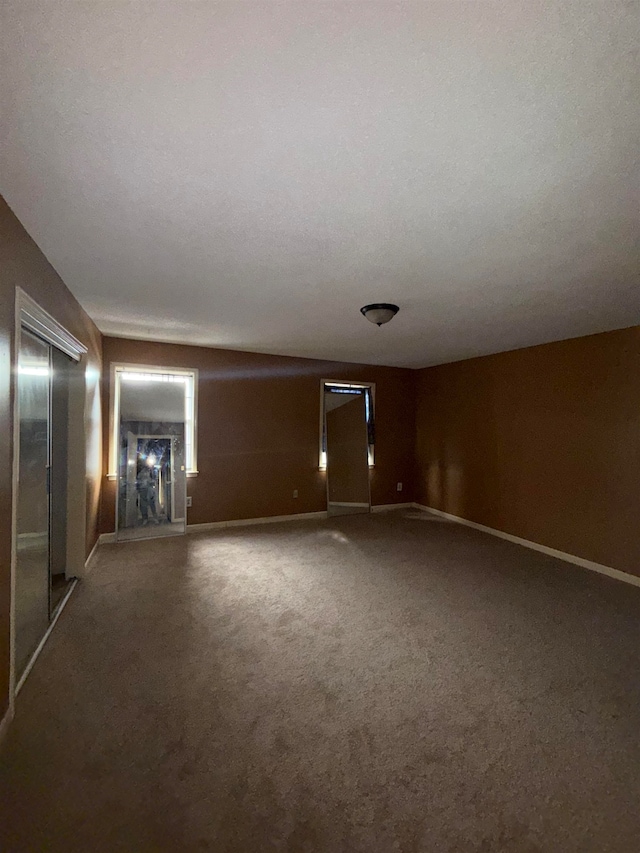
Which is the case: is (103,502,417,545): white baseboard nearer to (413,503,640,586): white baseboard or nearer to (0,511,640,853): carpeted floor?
(0,511,640,853): carpeted floor

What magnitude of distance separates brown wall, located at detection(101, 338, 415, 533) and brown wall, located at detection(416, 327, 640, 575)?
4.44 ft

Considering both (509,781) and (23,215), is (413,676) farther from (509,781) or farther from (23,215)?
(23,215)

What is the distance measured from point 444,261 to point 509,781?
2.51 meters

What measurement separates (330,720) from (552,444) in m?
3.68

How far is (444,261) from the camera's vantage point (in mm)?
2246

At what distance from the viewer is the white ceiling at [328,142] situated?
931mm

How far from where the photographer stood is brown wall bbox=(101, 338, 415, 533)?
491 cm

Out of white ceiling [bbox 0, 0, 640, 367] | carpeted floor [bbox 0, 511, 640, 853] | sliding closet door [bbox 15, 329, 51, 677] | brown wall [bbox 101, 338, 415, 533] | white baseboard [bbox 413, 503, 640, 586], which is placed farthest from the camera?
brown wall [bbox 101, 338, 415, 533]

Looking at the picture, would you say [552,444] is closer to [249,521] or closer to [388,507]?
[388,507]

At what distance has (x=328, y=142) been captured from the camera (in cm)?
130

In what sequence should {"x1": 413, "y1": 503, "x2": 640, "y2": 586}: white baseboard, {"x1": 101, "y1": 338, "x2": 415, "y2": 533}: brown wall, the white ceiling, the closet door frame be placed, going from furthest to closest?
1. {"x1": 101, "y1": 338, "x2": 415, "y2": 533}: brown wall
2. {"x1": 413, "y1": 503, "x2": 640, "y2": 586}: white baseboard
3. the closet door frame
4. the white ceiling

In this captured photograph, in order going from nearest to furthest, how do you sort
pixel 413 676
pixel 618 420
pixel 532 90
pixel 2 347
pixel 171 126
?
pixel 532 90 → pixel 171 126 → pixel 2 347 → pixel 413 676 → pixel 618 420

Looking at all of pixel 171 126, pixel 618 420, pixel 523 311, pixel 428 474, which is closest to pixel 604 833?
pixel 171 126

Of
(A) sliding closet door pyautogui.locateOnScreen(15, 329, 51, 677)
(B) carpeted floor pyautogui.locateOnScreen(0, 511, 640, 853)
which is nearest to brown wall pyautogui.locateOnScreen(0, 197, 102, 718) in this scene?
(A) sliding closet door pyautogui.locateOnScreen(15, 329, 51, 677)
